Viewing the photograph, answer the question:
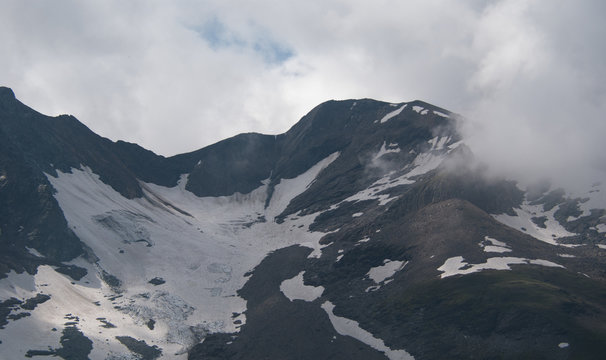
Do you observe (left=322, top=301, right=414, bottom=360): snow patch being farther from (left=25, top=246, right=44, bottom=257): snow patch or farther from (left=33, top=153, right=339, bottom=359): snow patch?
(left=25, top=246, right=44, bottom=257): snow patch

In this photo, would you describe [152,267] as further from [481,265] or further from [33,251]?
[481,265]

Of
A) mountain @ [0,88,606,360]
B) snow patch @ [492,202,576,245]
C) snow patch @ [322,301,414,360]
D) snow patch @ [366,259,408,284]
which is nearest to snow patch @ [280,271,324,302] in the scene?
mountain @ [0,88,606,360]

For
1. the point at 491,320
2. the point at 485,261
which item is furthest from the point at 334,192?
the point at 491,320

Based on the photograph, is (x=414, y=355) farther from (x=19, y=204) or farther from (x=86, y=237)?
(x=19, y=204)

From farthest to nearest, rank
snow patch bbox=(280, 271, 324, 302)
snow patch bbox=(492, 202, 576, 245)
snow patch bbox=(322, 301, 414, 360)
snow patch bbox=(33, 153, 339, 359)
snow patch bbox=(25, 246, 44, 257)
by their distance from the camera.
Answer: snow patch bbox=(492, 202, 576, 245) → snow patch bbox=(25, 246, 44, 257) → snow patch bbox=(280, 271, 324, 302) → snow patch bbox=(33, 153, 339, 359) → snow patch bbox=(322, 301, 414, 360)

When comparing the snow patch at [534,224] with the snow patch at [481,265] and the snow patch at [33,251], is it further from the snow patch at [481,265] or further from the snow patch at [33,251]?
the snow patch at [33,251]

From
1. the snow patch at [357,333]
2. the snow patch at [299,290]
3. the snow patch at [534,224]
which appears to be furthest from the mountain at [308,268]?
the snow patch at [534,224]

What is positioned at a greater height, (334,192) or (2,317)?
(334,192)
